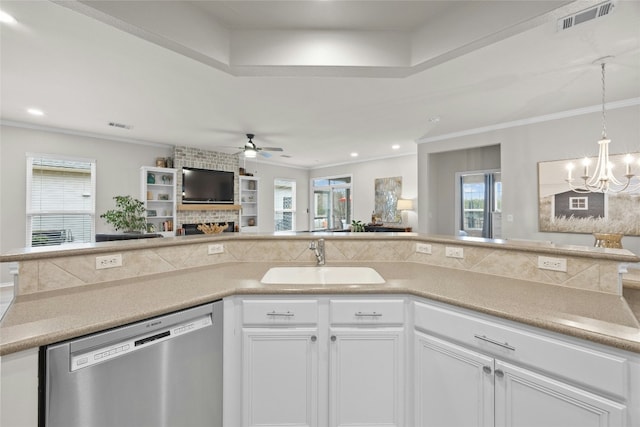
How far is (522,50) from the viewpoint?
232 centimetres

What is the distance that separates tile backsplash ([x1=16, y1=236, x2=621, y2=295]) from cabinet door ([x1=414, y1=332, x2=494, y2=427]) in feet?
2.38

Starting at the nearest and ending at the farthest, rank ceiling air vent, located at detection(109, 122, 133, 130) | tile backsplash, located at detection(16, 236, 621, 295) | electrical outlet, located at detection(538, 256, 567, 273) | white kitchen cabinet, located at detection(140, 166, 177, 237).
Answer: tile backsplash, located at detection(16, 236, 621, 295) < electrical outlet, located at detection(538, 256, 567, 273) < ceiling air vent, located at detection(109, 122, 133, 130) < white kitchen cabinet, located at detection(140, 166, 177, 237)

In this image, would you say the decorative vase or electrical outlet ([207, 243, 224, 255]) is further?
the decorative vase

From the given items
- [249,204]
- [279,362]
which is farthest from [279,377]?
[249,204]

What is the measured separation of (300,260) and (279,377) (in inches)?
33.9

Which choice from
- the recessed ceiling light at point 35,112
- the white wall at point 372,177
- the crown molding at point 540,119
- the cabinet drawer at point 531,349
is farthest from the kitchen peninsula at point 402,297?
the white wall at point 372,177

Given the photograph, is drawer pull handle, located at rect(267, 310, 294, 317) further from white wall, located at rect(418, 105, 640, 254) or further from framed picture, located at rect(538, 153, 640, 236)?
white wall, located at rect(418, 105, 640, 254)

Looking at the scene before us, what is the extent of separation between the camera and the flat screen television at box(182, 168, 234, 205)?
20.3 ft

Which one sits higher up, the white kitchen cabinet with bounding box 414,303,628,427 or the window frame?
the window frame

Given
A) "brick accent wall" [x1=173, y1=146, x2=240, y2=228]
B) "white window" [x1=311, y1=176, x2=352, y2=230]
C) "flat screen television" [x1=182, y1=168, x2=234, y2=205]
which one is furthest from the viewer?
"white window" [x1=311, y1=176, x2=352, y2=230]

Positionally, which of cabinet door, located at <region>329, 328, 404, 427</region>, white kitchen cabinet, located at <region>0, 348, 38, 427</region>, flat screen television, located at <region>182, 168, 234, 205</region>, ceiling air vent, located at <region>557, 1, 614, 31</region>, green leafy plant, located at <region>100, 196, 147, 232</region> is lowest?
cabinet door, located at <region>329, 328, 404, 427</region>

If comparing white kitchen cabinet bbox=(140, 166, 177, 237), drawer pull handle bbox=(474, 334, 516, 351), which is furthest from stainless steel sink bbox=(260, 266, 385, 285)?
white kitchen cabinet bbox=(140, 166, 177, 237)

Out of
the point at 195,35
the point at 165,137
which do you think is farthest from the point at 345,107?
the point at 165,137

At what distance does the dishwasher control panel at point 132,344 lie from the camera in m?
1.04
